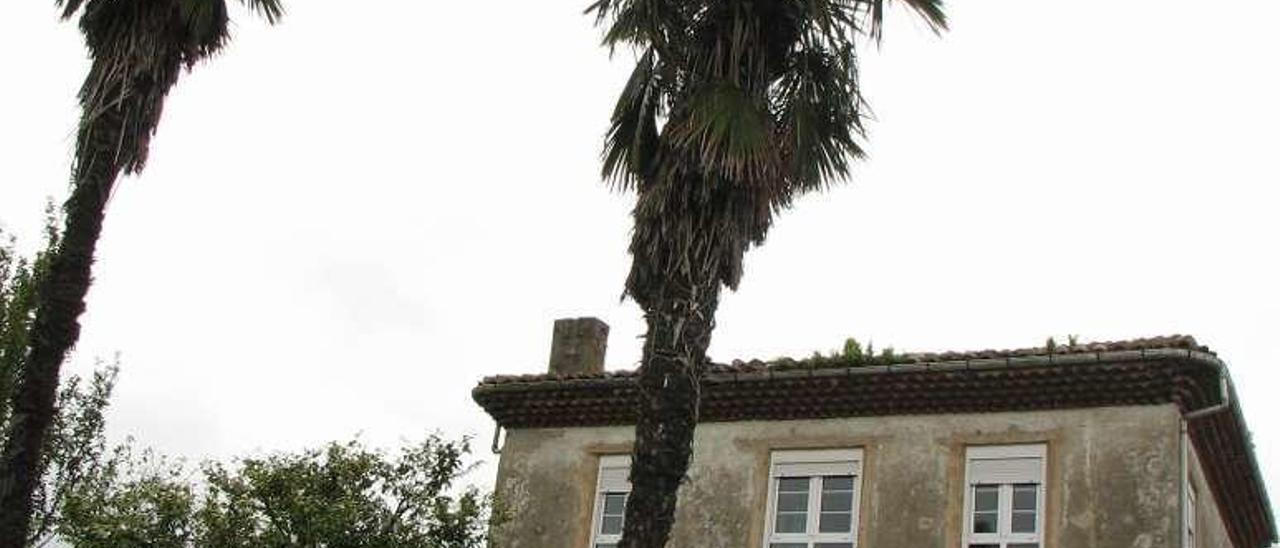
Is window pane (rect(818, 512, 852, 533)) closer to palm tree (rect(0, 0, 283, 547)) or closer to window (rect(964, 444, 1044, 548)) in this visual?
window (rect(964, 444, 1044, 548))

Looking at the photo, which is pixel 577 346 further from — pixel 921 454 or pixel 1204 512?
pixel 1204 512

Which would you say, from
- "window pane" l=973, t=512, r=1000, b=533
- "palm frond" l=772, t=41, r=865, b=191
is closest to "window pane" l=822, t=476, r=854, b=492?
"window pane" l=973, t=512, r=1000, b=533

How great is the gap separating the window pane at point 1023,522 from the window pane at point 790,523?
96.8 inches

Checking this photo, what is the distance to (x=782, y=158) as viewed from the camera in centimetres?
1362

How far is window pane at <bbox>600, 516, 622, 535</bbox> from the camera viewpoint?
19812 mm

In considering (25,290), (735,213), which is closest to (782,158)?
(735,213)

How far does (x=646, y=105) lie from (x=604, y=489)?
23.8ft

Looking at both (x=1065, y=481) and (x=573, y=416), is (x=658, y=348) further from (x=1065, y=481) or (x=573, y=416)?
(x=573, y=416)

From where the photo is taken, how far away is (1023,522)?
17266 mm

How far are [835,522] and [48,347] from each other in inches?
367

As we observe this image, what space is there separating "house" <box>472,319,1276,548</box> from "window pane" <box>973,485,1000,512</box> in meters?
0.02

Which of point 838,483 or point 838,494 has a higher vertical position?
point 838,483

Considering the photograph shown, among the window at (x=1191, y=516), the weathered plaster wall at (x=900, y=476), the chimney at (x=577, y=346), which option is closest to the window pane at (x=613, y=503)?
the weathered plaster wall at (x=900, y=476)

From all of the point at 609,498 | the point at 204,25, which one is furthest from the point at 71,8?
the point at 609,498
